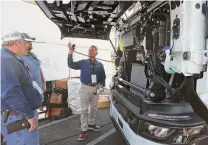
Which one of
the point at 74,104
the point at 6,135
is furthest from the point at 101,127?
the point at 6,135

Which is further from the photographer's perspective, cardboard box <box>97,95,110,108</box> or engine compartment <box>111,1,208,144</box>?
cardboard box <box>97,95,110,108</box>

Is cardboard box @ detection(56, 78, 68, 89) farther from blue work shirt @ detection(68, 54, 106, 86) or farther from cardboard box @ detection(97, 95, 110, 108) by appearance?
blue work shirt @ detection(68, 54, 106, 86)

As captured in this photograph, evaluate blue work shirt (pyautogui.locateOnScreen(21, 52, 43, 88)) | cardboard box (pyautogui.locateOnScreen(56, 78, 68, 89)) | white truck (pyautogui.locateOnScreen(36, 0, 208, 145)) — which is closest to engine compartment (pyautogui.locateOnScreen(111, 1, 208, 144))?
white truck (pyautogui.locateOnScreen(36, 0, 208, 145))

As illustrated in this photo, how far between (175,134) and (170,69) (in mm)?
671

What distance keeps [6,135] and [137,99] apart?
163 cm

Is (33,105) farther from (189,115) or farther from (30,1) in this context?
(30,1)

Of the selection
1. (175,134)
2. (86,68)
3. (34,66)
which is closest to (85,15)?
(34,66)

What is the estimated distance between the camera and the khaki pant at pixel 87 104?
444cm

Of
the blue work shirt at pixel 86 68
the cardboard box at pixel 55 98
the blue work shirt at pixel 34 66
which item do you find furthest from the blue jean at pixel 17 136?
the cardboard box at pixel 55 98

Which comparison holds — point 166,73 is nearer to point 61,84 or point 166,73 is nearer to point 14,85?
point 14,85

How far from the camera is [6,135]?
2564 mm

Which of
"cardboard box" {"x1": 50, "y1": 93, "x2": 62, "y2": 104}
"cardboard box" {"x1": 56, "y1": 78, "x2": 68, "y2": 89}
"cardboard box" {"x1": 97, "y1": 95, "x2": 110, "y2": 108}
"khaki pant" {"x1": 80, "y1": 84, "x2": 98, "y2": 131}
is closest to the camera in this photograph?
"khaki pant" {"x1": 80, "y1": 84, "x2": 98, "y2": 131}

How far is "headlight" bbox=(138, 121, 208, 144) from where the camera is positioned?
2.04 m

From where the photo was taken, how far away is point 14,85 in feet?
7.70
